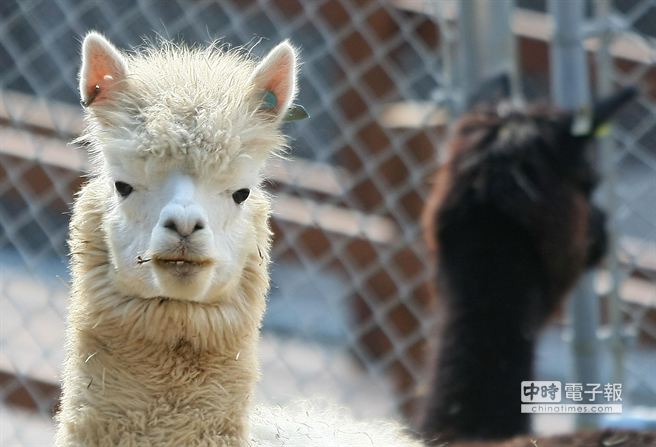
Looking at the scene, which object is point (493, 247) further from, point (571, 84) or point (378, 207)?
point (378, 207)

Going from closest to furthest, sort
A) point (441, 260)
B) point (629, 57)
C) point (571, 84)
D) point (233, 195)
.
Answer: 1. point (233, 195)
2. point (571, 84)
3. point (441, 260)
4. point (629, 57)

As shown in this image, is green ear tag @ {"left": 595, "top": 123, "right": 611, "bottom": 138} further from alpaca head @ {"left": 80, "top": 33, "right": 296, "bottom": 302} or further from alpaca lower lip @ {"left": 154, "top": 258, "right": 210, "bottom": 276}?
alpaca lower lip @ {"left": 154, "top": 258, "right": 210, "bottom": 276}

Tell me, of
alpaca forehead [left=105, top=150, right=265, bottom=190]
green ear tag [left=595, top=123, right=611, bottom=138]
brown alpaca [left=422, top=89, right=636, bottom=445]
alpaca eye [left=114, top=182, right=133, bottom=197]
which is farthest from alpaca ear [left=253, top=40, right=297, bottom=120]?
green ear tag [left=595, top=123, right=611, bottom=138]

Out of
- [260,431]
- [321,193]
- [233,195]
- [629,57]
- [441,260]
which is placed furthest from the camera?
[321,193]

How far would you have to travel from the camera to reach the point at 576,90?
101 inches

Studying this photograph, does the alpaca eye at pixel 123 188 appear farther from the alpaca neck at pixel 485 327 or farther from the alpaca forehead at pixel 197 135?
the alpaca neck at pixel 485 327


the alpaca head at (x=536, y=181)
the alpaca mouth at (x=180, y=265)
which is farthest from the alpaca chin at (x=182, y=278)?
the alpaca head at (x=536, y=181)

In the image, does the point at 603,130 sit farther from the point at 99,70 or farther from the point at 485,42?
the point at 99,70

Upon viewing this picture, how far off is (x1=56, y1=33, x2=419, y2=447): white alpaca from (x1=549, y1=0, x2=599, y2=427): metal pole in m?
1.17

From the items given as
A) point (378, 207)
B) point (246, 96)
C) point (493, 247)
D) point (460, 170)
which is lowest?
point (246, 96)

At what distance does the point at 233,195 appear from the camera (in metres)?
1.43

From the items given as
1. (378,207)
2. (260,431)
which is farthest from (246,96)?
(378,207)

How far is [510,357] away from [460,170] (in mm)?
480

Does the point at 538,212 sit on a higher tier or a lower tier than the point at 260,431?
higher
